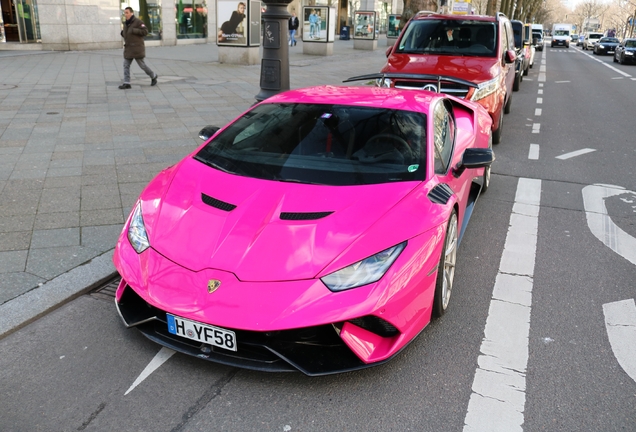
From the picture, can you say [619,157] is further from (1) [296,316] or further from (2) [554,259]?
(1) [296,316]

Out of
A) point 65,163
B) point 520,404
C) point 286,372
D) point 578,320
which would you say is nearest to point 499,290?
point 578,320

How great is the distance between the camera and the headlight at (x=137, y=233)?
3445mm

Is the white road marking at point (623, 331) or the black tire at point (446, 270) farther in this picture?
the black tire at point (446, 270)

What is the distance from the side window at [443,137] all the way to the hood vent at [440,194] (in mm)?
128

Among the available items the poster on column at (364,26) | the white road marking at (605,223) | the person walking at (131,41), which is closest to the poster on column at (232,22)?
the person walking at (131,41)

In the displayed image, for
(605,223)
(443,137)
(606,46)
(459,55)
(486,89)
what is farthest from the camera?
(606,46)

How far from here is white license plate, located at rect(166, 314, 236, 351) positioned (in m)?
2.93

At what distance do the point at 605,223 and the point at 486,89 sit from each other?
3.52m

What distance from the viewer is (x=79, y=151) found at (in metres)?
7.91

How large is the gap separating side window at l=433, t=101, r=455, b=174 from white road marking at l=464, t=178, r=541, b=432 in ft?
3.36

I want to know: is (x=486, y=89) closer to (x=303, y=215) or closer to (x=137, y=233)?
(x=303, y=215)

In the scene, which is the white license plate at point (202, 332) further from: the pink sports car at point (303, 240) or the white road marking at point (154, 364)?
the white road marking at point (154, 364)

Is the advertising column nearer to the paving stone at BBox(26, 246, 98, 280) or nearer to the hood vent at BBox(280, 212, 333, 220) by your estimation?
the paving stone at BBox(26, 246, 98, 280)

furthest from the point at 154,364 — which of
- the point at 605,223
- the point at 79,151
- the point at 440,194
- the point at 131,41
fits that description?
the point at 131,41
